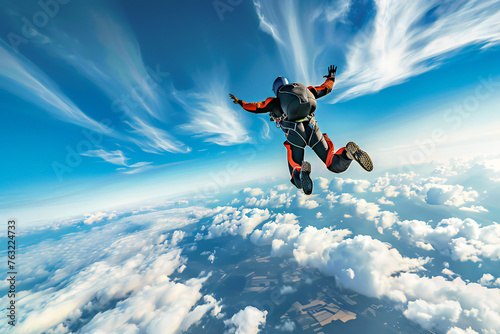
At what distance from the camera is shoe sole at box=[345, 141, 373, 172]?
3.40 m

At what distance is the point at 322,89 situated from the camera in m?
4.38

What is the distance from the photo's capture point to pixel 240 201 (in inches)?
6029

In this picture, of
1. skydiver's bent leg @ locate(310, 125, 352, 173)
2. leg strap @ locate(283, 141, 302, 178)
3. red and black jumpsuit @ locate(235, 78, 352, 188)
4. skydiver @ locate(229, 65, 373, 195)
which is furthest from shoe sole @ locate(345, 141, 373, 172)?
leg strap @ locate(283, 141, 302, 178)

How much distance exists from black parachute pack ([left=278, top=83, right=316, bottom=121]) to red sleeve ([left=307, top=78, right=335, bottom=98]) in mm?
666

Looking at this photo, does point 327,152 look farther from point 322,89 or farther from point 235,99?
point 235,99

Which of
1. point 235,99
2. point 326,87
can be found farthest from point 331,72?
point 235,99

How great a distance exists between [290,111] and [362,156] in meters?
1.85

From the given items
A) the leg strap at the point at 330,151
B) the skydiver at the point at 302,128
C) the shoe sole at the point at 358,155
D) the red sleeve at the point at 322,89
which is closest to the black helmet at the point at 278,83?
the skydiver at the point at 302,128

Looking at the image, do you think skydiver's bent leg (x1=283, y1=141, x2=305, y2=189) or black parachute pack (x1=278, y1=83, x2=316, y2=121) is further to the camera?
skydiver's bent leg (x1=283, y1=141, x2=305, y2=189)

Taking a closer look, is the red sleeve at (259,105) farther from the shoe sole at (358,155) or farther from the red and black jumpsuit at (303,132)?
the shoe sole at (358,155)

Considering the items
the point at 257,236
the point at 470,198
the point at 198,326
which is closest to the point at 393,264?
the point at 257,236

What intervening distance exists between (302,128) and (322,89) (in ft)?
4.54

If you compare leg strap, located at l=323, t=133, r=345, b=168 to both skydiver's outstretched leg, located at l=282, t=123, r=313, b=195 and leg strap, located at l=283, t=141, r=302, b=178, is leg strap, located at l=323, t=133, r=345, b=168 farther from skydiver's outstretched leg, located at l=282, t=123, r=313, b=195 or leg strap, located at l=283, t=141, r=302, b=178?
leg strap, located at l=283, t=141, r=302, b=178

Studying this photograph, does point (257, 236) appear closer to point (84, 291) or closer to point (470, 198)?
point (84, 291)
